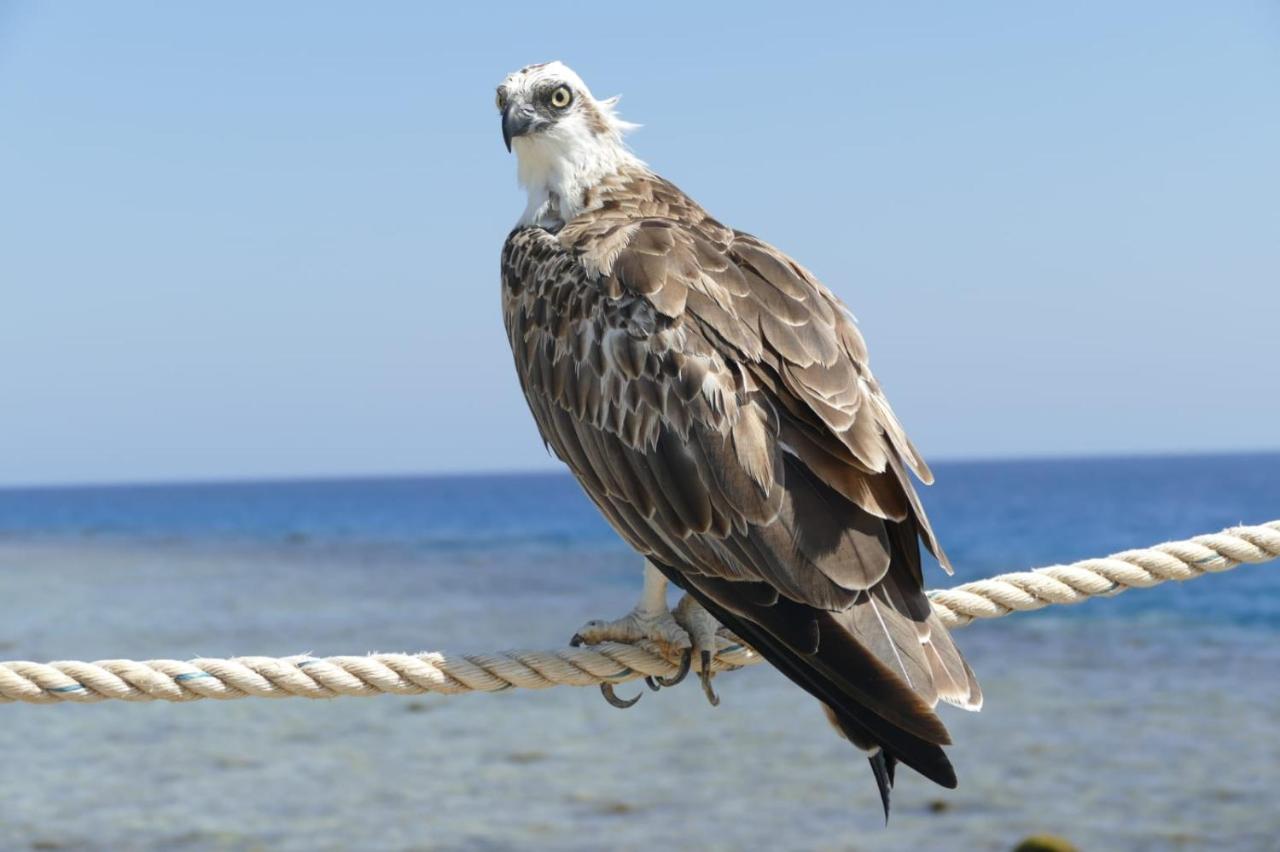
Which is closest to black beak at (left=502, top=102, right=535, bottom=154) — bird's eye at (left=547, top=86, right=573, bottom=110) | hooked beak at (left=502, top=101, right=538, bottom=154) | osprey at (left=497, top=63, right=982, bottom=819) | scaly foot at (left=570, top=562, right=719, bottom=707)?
hooked beak at (left=502, top=101, right=538, bottom=154)

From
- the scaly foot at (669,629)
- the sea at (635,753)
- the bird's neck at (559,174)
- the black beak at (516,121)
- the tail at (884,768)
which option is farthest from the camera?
the sea at (635,753)

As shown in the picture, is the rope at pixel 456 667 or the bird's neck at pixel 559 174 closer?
the rope at pixel 456 667

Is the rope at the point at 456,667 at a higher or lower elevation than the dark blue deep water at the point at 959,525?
higher

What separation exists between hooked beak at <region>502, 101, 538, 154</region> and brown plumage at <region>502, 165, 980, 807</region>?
74 centimetres

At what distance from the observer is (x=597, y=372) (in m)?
4.36

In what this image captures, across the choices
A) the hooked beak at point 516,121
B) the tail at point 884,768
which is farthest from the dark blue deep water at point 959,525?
the tail at point 884,768

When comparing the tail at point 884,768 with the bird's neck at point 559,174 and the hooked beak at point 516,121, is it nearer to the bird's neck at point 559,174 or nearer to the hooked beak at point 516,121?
the bird's neck at point 559,174

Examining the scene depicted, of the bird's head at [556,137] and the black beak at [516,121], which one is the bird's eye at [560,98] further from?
the black beak at [516,121]

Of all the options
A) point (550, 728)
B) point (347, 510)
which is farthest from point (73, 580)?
point (347, 510)

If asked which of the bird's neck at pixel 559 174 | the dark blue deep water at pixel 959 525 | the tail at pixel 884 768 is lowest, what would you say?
the dark blue deep water at pixel 959 525

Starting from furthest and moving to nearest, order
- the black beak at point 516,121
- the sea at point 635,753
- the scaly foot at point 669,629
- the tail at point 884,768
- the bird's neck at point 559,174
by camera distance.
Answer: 1. the sea at point 635,753
2. the black beak at point 516,121
3. the bird's neck at point 559,174
4. the scaly foot at point 669,629
5. the tail at point 884,768

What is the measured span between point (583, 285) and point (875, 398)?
3.49 ft

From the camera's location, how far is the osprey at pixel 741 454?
3.51m

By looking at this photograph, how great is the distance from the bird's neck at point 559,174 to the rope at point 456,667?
190 centimetres
